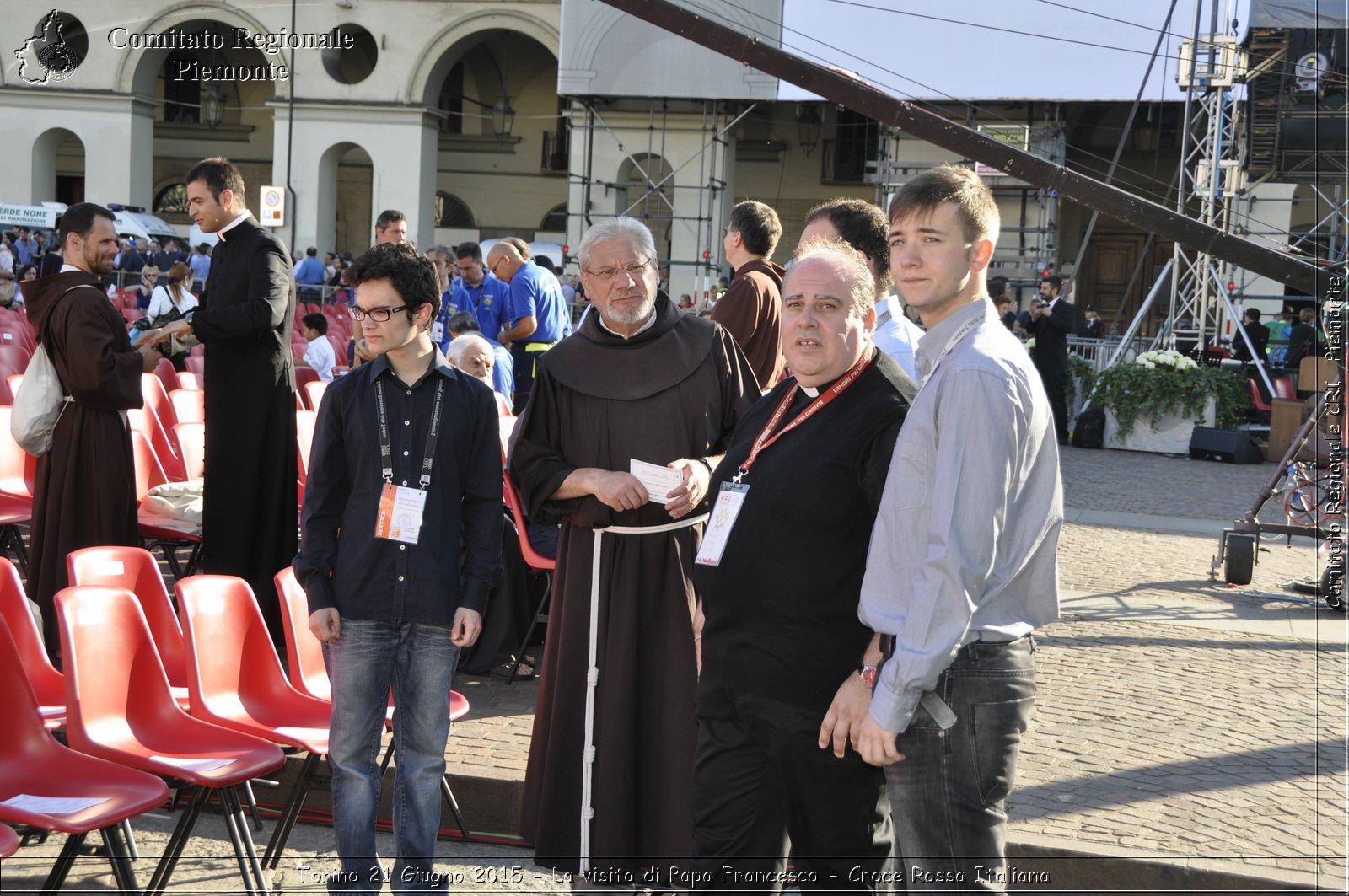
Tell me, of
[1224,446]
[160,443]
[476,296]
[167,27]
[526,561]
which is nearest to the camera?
[526,561]

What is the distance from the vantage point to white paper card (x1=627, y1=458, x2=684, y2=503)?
3.66m

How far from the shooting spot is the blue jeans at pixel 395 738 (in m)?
3.43

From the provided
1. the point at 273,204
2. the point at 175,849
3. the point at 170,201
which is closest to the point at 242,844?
the point at 175,849

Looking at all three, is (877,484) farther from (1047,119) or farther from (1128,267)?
(1128,267)

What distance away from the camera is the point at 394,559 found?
3482 mm

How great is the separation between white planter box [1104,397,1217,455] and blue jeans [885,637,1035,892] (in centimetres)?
1486

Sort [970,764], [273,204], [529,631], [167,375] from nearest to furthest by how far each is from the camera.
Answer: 1. [970,764]
2. [529,631]
3. [167,375]
4. [273,204]

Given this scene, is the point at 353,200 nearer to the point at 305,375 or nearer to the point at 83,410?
the point at 305,375

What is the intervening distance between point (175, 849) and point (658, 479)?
5.39ft

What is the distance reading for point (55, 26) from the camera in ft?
101

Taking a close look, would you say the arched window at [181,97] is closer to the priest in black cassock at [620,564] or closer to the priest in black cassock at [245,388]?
the priest in black cassock at [245,388]

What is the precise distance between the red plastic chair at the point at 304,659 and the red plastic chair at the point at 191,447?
Answer: 270 cm

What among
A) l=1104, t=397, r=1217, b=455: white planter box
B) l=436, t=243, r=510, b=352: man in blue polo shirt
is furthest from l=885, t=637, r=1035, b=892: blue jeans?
l=1104, t=397, r=1217, b=455: white planter box

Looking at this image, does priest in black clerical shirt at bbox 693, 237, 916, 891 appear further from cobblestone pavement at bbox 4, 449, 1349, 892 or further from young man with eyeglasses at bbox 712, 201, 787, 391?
young man with eyeglasses at bbox 712, 201, 787, 391
